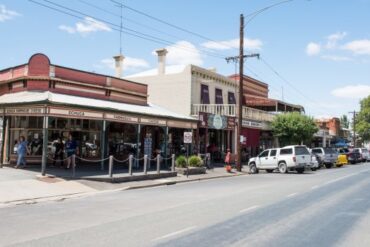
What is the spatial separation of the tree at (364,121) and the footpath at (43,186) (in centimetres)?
8589

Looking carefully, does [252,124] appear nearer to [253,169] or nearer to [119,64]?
[253,169]

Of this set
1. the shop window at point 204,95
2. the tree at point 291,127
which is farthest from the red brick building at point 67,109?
the tree at point 291,127

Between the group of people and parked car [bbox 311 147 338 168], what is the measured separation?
23988 mm

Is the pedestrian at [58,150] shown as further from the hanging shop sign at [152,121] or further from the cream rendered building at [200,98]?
the cream rendered building at [200,98]

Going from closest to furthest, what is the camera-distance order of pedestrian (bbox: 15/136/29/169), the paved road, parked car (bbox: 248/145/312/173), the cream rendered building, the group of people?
1. the paved road
2. pedestrian (bbox: 15/136/29/169)
3. the group of people
4. parked car (bbox: 248/145/312/173)
5. the cream rendered building

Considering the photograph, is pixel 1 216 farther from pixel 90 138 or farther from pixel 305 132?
pixel 305 132

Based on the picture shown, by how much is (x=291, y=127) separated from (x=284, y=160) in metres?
12.4

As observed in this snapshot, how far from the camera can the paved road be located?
27.2 feet

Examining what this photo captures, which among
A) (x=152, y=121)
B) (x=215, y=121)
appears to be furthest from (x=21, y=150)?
(x=215, y=121)

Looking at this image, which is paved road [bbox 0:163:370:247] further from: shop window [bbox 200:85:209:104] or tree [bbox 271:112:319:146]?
tree [bbox 271:112:319:146]

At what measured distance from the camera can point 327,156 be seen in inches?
1586

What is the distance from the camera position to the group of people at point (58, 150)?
71.9ft

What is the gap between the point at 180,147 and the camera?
3544cm

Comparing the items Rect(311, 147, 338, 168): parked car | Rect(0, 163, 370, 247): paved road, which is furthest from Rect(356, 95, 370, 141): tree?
Rect(0, 163, 370, 247): paved road
